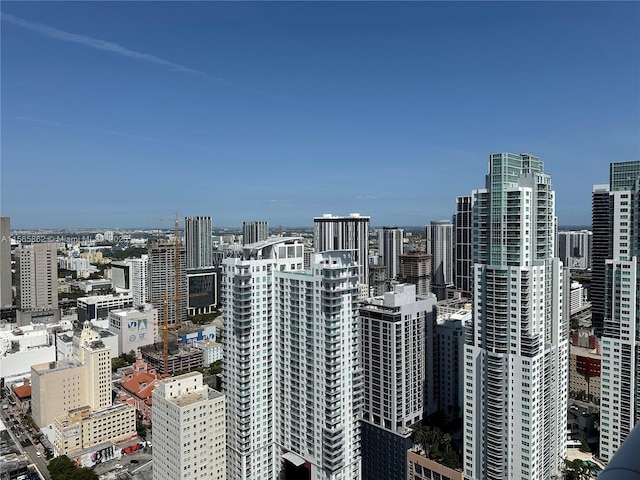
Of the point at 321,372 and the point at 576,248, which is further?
the point at 576,248

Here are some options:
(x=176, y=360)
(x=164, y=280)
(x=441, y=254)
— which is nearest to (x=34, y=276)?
(x=164, y=280)

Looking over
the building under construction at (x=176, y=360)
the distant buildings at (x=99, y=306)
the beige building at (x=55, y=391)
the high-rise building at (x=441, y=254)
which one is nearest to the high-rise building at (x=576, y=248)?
the high-rise building at (x=441, y=254)

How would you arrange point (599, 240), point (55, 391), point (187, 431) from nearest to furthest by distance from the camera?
1. point (187, 431)
2. point (55, 391)
3. point (599, 240)

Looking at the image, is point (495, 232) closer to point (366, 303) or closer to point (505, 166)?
point (505, 166)

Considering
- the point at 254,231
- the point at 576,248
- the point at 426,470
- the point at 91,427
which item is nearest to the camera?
the point at 426,470

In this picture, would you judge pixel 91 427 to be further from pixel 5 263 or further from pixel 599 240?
→ pixel 5 263

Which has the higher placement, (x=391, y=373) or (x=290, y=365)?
(x=290, y=365)

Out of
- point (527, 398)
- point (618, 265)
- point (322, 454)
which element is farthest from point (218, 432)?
point (618, 265)
